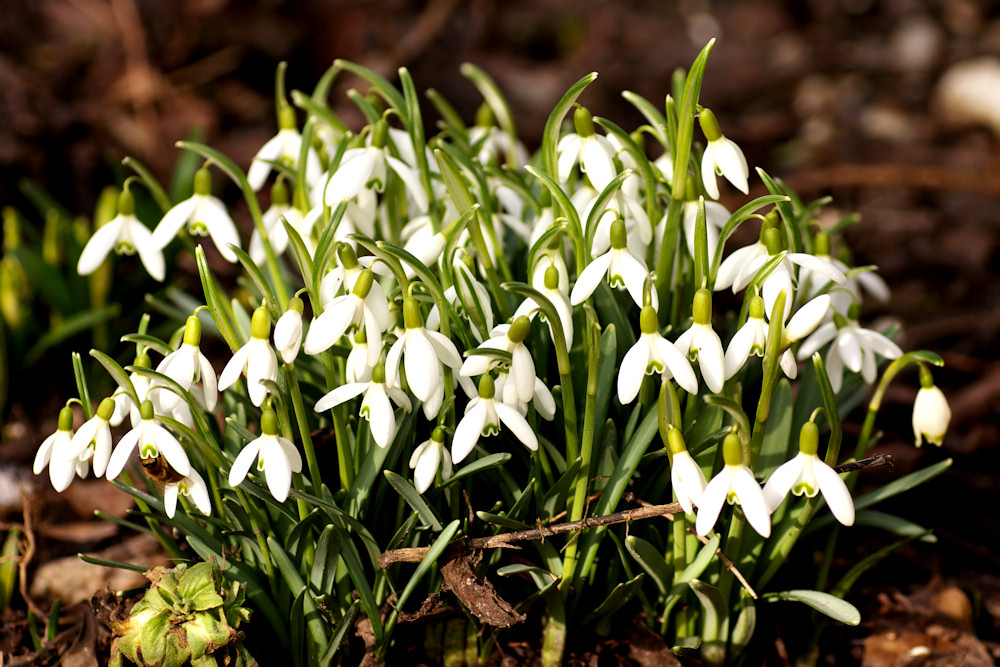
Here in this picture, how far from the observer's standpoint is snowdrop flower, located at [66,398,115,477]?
113 cm

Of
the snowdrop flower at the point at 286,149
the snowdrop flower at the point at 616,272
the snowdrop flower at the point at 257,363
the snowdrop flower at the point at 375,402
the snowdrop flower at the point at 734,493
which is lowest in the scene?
the snowdrop flower at the point at 734,493

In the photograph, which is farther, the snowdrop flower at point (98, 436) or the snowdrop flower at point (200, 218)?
the snowdrop flower at point (200, 218)

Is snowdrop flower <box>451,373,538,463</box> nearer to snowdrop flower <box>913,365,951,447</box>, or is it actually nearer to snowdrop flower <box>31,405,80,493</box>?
snowdrop flower <box>31,405,80,493</box>

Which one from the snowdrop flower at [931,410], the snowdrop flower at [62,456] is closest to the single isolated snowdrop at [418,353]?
the snowdrop flower at [62,456]

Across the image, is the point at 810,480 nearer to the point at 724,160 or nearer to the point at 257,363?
the point at 724,160

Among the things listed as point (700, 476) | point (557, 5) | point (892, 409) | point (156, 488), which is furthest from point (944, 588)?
point (557, 5)

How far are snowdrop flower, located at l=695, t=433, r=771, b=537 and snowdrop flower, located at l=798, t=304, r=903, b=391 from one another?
0.37 metres

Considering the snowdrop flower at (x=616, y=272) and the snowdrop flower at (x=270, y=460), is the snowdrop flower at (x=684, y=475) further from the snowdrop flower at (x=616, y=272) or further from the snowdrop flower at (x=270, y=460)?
the snowdrop flower at (x=270, y=460)

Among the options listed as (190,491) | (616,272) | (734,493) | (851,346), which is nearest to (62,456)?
(190,491)

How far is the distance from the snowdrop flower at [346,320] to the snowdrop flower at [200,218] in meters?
0.40

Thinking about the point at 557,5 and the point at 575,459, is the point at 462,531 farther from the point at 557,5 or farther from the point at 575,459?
the point at 557,5

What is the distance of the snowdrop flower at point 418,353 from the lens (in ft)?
3.53

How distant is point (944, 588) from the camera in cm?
170

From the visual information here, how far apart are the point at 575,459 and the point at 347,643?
47cm
